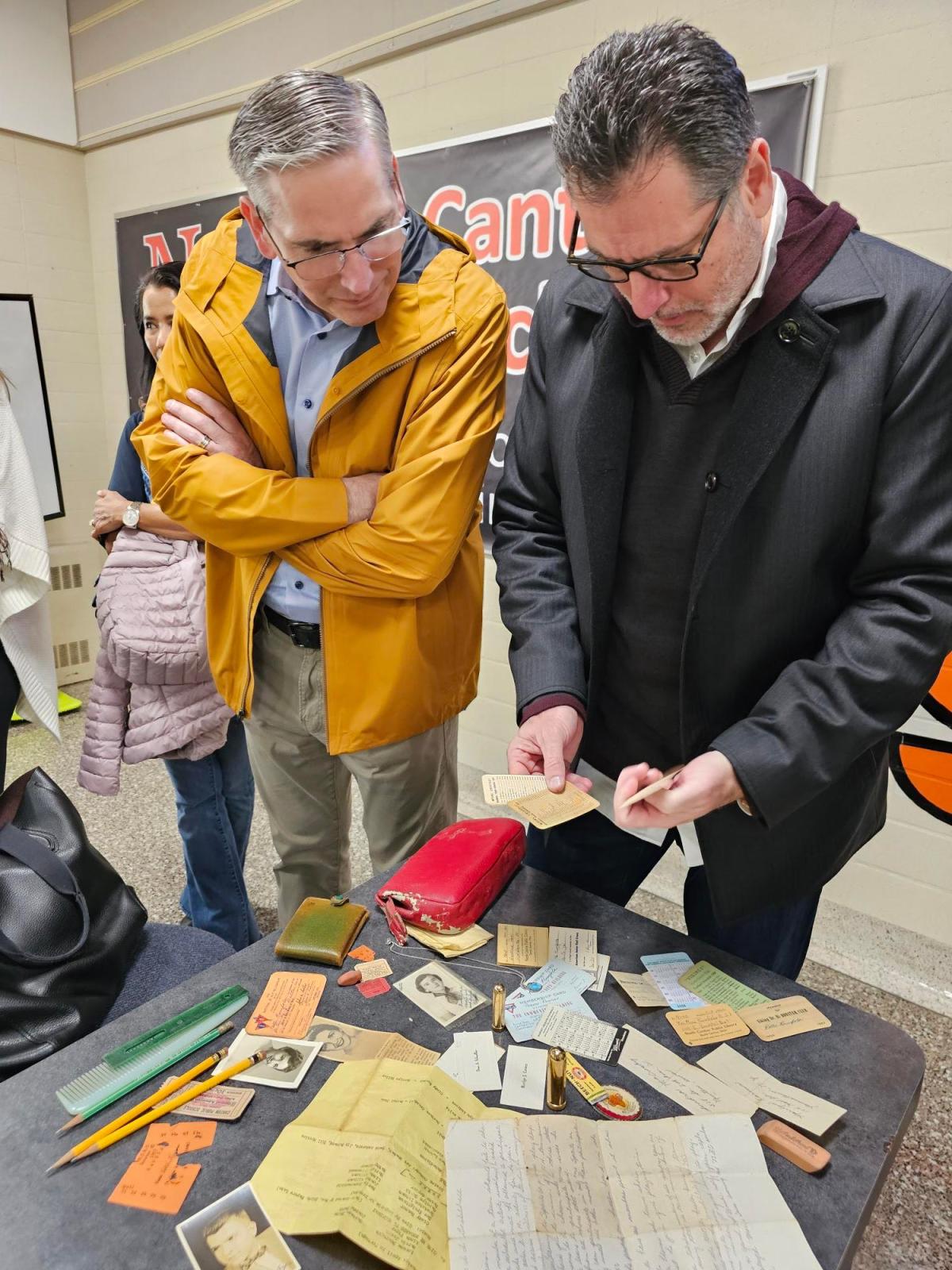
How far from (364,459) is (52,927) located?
93 cm

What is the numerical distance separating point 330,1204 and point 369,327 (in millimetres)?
1268

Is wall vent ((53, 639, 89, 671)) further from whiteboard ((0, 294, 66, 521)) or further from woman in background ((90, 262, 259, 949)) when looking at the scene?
woman in background ((90, 262, 259, 949))

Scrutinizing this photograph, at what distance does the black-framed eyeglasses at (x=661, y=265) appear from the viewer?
958 millimetres

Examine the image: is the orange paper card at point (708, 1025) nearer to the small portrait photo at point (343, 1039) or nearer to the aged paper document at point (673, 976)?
the aged paper document at point (673, 976)

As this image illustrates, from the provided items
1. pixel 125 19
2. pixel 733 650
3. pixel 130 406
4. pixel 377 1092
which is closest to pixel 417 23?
pixel 125 19

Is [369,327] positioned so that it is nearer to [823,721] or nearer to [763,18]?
[823,721]

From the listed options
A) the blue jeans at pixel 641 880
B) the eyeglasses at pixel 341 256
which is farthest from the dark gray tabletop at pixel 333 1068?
the eyeglasses at pixel 341 256

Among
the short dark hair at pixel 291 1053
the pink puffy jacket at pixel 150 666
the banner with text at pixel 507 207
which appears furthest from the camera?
the banner with text at pixel 507 207

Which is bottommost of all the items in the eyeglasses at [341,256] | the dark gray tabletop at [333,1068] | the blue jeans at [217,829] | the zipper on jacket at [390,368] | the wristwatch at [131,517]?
the blue jeans at [217,829]

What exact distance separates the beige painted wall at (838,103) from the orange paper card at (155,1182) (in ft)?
6.89

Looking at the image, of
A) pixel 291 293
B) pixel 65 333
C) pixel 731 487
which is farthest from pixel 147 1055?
pixel 65 333

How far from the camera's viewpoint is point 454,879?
3.97 feet

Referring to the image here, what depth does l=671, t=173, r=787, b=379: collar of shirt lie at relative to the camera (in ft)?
3.42

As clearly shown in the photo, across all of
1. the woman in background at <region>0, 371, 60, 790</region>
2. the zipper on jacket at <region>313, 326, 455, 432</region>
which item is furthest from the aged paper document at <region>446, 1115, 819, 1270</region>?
the woman in background at <region>0, 371, 60, 790</region>
